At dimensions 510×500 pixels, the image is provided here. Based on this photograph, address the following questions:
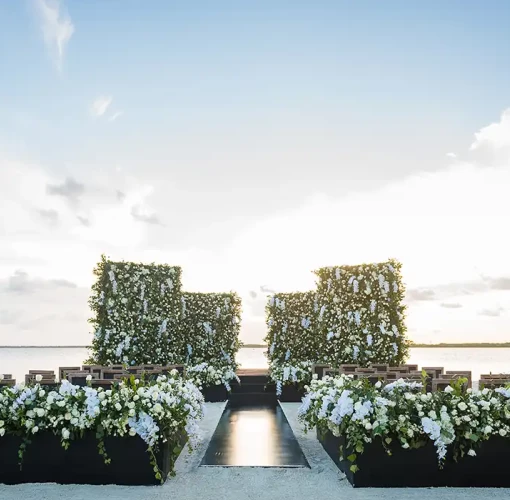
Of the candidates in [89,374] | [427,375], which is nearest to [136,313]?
[89,374]

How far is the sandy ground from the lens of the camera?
6.35m

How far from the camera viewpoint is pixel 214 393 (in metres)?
16.9

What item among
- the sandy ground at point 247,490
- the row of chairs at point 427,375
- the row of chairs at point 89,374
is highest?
the row of chairs at point 427,375

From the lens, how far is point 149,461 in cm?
694

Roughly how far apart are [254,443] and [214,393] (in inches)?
285

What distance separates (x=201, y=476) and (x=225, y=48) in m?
8.37

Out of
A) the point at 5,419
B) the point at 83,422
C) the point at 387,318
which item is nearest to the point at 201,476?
the point at 83,422

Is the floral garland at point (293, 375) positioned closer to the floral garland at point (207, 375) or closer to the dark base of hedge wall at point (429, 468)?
the floral garland at point (207, 375)

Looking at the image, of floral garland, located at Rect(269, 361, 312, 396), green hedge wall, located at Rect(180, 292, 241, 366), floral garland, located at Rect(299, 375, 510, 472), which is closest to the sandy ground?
floral garland, located at Rect(299, 375, 510, 472)

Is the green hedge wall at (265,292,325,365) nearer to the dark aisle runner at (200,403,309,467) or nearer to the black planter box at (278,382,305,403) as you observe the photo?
the black planter box at (278,382,305,403)

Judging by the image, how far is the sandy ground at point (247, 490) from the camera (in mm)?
6350

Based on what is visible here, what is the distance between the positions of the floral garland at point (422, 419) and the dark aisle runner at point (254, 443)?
1.68m

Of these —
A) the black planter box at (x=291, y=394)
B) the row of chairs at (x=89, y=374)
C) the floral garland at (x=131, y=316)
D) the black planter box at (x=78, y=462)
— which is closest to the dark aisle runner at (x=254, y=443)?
the black planter box at (x=78, y=462)

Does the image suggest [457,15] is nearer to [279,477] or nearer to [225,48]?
[225,48]
